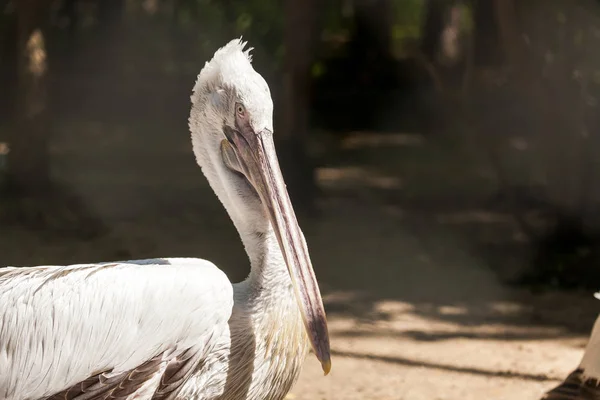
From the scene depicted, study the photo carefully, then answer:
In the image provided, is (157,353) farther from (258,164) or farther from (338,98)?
(338,98)

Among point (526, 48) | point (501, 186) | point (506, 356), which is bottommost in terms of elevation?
point (506, 356)

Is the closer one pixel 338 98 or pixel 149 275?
pixel 149 275

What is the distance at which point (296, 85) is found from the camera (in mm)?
6594

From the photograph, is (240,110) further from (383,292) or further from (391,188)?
(391,188)

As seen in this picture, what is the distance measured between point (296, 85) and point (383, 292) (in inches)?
78.6

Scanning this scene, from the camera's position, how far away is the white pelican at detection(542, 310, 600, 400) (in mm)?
3258

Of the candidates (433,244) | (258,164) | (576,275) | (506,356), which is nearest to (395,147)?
(433,244)

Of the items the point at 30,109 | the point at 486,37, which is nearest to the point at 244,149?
the point at 30,109

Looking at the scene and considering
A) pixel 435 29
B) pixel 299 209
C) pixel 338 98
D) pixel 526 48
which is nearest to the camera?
pixel 526 48

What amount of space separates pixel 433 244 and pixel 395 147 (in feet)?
11.5

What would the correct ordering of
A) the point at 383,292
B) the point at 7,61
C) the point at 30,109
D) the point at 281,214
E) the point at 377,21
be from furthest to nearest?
1. the point at 377,21
2. the point at 7,61
3. the point at 30,109
4. the point at 383,292
5. the point at 281,214

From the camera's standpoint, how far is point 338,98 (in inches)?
437

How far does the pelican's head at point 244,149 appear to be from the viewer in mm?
2520

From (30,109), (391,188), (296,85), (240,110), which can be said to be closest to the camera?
(240,110)
